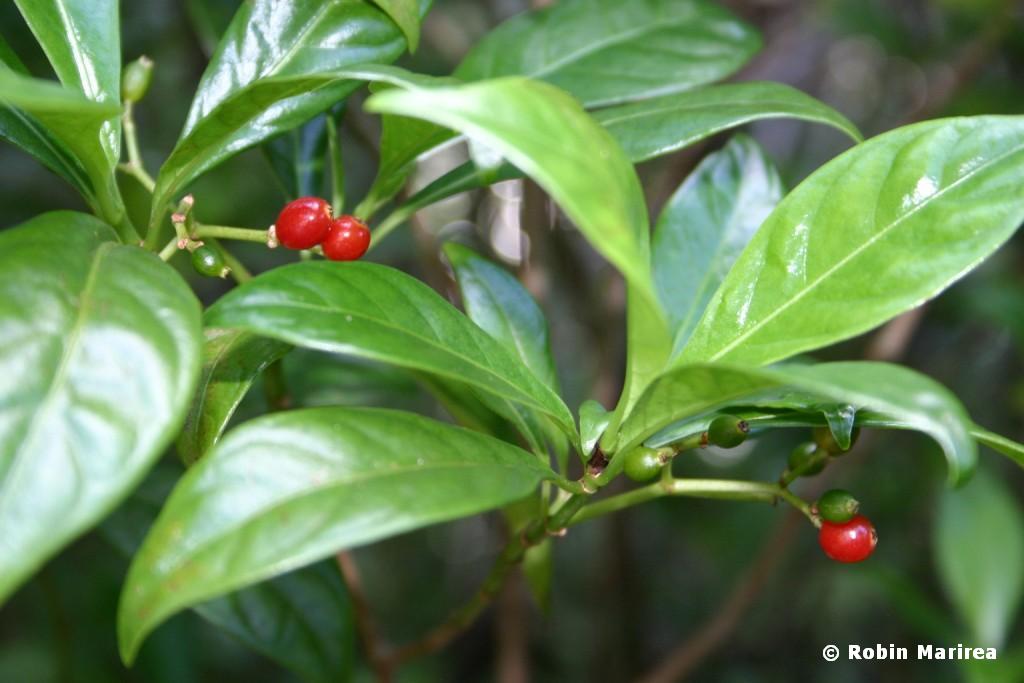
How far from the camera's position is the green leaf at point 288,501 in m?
0.49

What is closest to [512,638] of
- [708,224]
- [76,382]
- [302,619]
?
[302,619]

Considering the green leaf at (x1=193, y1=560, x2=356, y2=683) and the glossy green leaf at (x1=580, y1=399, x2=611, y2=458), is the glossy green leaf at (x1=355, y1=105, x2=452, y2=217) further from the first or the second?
the green leaf at (x1=193, y1=560, x2=356, y2=683)

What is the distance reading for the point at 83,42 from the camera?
0.76 meters

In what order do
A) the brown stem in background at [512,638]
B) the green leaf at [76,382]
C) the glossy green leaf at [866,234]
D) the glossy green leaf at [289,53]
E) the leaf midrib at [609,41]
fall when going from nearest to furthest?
the green leaf at [76,382], the glossy green leaf at [866,234], the glossy green leaf at [289,53], the leaf midrib at [609,41], the brown stem in background at [512,638]

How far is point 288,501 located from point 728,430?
12.5 inches

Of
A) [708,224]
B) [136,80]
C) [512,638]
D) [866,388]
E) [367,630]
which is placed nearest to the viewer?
[866,388]

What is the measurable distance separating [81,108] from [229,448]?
7.7 inches

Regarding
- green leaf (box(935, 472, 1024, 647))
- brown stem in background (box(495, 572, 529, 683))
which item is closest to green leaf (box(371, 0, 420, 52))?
brown stem in background (box(495, 572, 529, 683))

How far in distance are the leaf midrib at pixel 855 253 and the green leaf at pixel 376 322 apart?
0.47 feet

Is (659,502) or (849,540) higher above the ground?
(849,540)

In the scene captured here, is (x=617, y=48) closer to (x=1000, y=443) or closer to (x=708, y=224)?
(x=708, y=224)

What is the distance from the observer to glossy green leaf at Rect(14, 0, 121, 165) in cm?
74

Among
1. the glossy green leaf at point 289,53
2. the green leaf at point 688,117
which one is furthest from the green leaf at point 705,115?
the glossy green leaf at point 289,53

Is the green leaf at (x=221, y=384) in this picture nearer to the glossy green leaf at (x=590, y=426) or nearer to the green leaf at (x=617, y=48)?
the glossy green leaf at (x=590, y=426)
